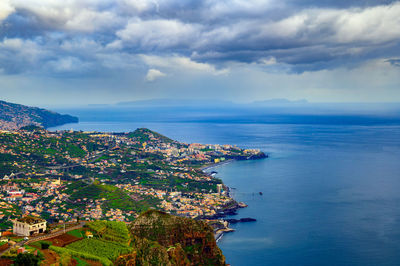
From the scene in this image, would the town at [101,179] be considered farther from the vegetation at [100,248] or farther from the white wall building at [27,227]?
the vegetation at [100,248]

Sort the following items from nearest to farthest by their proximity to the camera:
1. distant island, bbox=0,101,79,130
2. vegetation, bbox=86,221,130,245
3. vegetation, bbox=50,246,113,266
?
vegetation, bbox=50,246,113,266 < vegetation, bbox=86,221,130,245 < distant island, bbox=0,101,79,130

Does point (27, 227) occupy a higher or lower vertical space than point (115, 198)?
higher

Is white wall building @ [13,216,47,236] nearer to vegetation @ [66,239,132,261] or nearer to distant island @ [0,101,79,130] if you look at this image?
vegetation @ [66,239,132,261]

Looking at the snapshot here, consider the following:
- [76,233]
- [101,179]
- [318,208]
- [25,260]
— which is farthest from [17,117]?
[25,260]

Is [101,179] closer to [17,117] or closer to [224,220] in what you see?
[224,220]

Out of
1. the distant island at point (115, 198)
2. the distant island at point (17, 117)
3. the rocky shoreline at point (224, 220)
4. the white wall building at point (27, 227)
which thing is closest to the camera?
the white wall building at point (27, 227)

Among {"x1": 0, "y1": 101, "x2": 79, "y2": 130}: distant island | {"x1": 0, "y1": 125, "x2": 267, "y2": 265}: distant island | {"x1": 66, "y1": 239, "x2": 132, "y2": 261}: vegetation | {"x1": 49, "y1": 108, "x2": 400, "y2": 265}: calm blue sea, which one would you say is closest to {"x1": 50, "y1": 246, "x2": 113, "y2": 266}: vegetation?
{"x1": 0, "y1": 125, "x2": 267, "y2": 265}: distant island

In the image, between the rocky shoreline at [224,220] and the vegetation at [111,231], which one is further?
the rocky shoreline at [224,220]

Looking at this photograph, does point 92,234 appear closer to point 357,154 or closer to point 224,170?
point 224,170

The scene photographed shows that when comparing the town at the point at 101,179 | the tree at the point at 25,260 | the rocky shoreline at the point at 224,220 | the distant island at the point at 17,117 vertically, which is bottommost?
the rocky shoreline at the point at 224,220

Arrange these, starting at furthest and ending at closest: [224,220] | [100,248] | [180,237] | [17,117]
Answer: [17,117]
[224,220]
[180,237]
[100,248]

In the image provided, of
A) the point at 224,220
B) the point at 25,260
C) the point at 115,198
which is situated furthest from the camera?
the point at 115,198

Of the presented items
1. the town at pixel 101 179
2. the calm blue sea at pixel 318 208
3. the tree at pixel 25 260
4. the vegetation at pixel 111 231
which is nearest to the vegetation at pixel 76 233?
the vegetation at pixel 111 231
